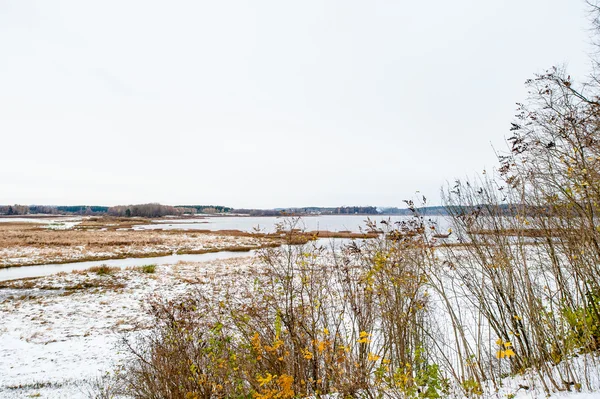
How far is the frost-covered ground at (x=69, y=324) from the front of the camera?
7.27m

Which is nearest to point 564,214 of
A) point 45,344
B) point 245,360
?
point 245,360

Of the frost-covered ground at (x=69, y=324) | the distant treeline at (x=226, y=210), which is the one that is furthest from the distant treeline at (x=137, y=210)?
the frost-covered ground at (x=69, y=324)

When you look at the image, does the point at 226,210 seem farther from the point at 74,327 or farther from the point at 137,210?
the point at 74,327

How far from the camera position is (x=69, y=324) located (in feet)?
35.7

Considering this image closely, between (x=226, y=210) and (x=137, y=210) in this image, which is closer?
(x=137, y=210)

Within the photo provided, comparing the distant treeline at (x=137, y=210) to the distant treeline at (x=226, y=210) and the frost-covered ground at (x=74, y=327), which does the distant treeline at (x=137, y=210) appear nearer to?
the distant treeline at (x=226, y=210)

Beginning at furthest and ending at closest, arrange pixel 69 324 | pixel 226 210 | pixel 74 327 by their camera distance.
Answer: pixel 226 210 → pixel 69 324 → pixel 74 327

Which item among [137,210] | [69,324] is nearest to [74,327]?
[69,324]

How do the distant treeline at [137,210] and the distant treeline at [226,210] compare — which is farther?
the distant treeline at [137,210]

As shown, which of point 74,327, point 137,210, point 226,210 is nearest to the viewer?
point 74,327

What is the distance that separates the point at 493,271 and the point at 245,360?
467 cm

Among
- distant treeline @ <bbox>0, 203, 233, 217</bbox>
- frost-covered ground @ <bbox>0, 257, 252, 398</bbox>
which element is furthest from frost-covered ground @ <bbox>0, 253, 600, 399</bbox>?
distant treeline @ <bbox>0, 203, 233, 217</bbox>

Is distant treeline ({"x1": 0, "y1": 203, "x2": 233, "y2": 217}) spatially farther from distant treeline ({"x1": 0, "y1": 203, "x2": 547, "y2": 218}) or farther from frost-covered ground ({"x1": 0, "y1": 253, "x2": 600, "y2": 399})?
frost-covered ground ({"x1": 0, "y1": 253, "x2": 600, "y2": 399})

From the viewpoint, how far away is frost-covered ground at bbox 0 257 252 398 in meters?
7.27
